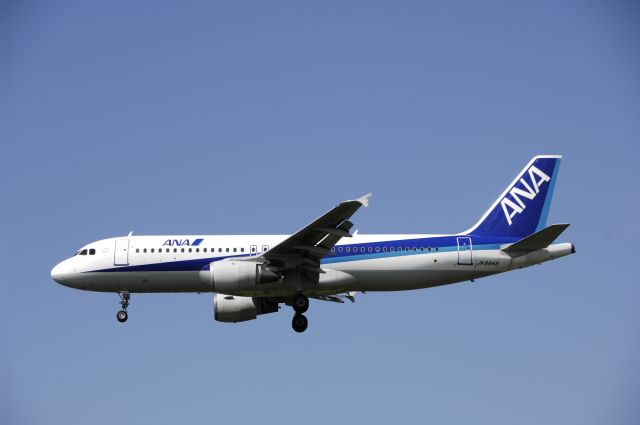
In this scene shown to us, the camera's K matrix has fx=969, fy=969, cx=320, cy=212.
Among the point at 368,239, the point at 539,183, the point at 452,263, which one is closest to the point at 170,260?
the point at 368,239

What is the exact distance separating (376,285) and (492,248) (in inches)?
208

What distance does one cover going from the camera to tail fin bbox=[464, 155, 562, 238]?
4325 cm

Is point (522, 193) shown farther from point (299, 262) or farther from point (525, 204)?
point (299, 262)

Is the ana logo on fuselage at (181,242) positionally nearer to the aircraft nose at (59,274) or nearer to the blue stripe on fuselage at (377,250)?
the blue stripe on fuselage at (377,250)

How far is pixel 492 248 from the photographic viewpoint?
41875 mm

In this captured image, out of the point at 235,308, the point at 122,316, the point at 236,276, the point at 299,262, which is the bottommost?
the point at 122,316

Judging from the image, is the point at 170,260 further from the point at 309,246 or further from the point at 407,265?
the point at 407,265

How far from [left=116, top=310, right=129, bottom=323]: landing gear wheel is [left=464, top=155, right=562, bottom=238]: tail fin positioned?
15557mm

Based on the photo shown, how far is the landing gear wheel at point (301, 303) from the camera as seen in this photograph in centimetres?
4162

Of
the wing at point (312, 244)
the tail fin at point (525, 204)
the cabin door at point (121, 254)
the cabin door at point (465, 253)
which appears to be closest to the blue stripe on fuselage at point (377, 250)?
the cabin door at point (465, 253)

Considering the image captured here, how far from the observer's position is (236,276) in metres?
39.7

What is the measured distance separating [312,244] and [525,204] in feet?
34.7

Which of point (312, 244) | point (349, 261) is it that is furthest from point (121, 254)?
point (349, 261)

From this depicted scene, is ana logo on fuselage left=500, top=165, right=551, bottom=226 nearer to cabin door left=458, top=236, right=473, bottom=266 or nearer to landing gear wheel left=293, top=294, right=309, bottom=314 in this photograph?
cabin door left=458, top=236, right=473, bottom=266
